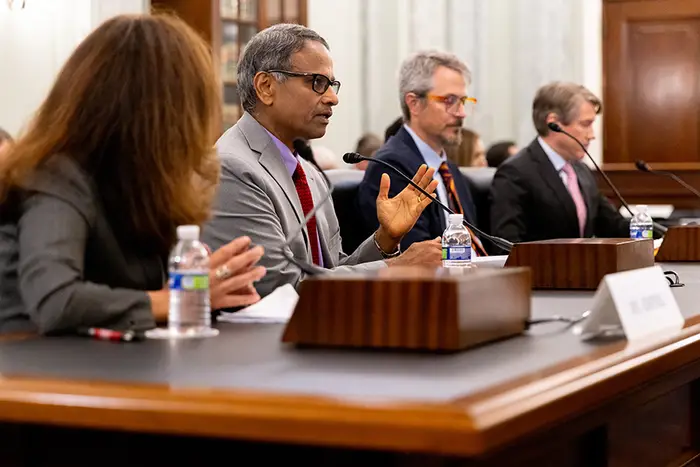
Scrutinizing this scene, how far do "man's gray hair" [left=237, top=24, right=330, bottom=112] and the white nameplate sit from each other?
155cm

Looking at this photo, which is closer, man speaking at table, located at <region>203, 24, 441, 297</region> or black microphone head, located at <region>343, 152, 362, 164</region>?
man speaking at table, located at <region>203, 24, 441, 297</region>

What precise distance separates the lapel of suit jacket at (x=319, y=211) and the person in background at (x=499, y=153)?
3.94 metres

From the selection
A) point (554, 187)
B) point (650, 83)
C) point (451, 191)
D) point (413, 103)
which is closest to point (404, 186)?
point (451, 191)

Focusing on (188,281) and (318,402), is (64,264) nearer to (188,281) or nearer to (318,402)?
(188,281)

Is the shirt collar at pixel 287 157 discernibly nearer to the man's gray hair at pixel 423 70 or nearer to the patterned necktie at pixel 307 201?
the patterned necktie at pixel 307 201

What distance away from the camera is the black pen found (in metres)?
1.55

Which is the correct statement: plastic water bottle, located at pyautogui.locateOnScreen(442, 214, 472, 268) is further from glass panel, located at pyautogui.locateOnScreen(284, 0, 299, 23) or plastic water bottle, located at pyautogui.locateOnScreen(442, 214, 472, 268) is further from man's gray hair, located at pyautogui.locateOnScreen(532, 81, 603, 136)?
glass panel, located at pyautogui.locateOnScreen(284, 0, 299, 23)

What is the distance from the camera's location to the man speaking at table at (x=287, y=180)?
2.56 metres

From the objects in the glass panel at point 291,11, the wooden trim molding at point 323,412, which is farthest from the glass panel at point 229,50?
the wooden trim molding at point 323,412

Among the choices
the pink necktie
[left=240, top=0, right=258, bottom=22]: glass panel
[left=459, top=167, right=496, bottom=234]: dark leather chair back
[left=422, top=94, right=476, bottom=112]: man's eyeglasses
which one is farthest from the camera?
[left=240, top=0, right=258, bottom=22]: glass panel

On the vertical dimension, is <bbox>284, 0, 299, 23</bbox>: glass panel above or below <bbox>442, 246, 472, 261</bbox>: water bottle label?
above

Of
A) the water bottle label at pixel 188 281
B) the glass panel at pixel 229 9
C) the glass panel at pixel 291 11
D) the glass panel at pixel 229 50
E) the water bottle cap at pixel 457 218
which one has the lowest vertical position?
the water bottle label at pixel 188 281

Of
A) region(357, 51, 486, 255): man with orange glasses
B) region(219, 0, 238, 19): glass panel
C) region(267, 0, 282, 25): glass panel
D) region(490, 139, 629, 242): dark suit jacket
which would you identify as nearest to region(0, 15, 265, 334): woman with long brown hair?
region(357, 51, 486, 255): man with orange glasses

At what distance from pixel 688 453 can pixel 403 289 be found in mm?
785
